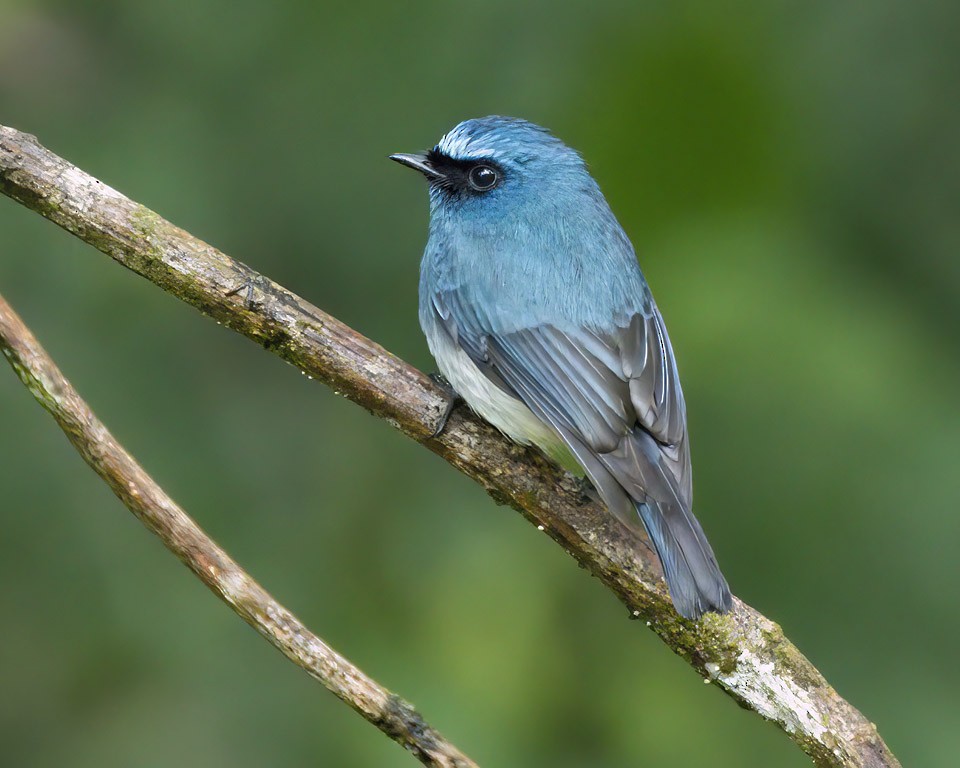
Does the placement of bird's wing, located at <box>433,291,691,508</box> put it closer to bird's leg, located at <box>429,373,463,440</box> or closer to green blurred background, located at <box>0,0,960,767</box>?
bird's leg, located at <box>429,373,463,440</box>

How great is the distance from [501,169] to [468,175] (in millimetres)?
112

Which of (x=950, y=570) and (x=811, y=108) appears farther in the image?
(x=811, y=108)

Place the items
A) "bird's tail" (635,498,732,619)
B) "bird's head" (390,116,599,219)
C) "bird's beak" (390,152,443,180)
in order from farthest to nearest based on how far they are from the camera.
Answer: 1. "bird's beak" (390,152,443,180)
2. "bird's head" (390,116,599,219)
3. "bird's tail" (635,498,732,619)

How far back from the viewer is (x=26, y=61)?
5062 millimetres

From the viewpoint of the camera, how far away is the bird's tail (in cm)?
301

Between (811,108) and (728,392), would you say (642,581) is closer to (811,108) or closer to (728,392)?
(728,392)

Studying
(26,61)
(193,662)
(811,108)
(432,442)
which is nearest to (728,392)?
(811,108)

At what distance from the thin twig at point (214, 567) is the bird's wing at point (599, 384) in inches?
36.2

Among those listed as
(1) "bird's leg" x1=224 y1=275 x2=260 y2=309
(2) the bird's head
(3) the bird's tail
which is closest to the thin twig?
(1) "bird's leg" x1=224 y1=275 x2=260 y2=309

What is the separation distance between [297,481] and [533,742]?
1397 mm

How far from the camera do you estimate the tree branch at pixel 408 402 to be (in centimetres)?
307

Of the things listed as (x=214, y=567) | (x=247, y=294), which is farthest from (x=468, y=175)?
(x=214, y=567)

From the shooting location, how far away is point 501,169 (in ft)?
13.4

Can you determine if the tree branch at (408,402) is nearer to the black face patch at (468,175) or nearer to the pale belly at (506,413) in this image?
the pale belly at (506,413)
